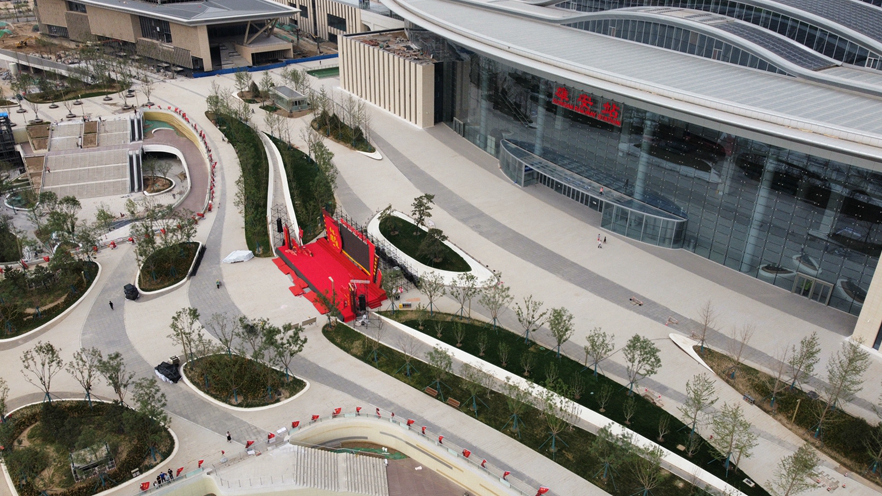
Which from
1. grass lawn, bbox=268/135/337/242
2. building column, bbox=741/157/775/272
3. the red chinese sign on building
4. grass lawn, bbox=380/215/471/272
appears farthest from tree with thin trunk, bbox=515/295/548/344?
grass lawn, bbox=268/135/337/242

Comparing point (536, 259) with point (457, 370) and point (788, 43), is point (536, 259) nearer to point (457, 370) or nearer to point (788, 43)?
point (457, 370)

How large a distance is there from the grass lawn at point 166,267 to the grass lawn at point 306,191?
8.22 metres

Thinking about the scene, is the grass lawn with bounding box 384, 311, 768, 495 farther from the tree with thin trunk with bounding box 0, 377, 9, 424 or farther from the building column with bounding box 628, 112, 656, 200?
the tree with thin trunk with bounding box 0, 377, 9, 424

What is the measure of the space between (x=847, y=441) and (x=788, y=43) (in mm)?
30816

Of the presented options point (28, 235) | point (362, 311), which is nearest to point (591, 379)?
point (362, 311)

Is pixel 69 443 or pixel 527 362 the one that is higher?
pixel 527 362

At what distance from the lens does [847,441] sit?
32.1 meters

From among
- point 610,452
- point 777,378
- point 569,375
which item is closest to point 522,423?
point 569,375

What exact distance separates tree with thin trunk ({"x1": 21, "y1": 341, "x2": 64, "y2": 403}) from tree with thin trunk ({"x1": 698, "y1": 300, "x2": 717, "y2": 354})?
33777 millimetres

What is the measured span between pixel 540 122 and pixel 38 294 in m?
38.2

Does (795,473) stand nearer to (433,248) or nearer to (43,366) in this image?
(433,248)

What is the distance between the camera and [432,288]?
41500 millimetres

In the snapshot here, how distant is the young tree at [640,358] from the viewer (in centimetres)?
3438

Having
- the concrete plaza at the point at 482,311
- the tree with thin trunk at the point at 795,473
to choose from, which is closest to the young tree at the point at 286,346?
the concrete plaza at the point at 482,311
